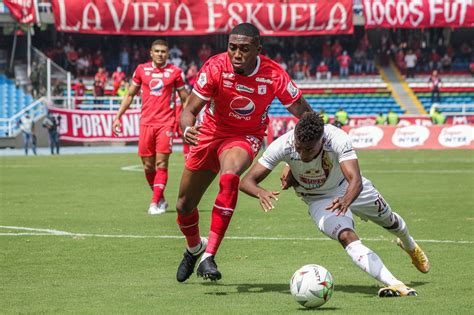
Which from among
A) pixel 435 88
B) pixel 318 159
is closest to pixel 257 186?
pixel 318 159

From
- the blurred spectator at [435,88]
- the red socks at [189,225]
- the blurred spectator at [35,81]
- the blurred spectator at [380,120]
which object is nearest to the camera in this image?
the red socks at [189,225]

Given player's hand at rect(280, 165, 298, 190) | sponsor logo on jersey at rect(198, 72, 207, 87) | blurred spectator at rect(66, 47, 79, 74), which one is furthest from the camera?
blurred spectator at rect(66, 47, 79, 74)

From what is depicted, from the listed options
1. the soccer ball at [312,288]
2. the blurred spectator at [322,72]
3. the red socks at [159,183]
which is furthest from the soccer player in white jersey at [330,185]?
the blurred spectator at [322,72]

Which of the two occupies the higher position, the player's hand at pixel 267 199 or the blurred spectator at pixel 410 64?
the player's hand at pixel 267 199

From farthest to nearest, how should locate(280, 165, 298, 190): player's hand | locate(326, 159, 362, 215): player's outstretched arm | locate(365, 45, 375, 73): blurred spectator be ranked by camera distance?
locate(365, 45, 375, 73): blurred spectator < locate(280, 165, 298, 190): player's hand < locate(326, 159, 362, 215): player's outstretched arm

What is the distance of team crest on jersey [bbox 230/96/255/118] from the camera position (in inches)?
398

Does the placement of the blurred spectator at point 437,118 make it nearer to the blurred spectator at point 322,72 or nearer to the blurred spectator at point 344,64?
the blurred spectator at point 344,64

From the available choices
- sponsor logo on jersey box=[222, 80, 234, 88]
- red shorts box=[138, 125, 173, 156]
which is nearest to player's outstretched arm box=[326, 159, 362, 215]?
sponsor logo on jersey box=[222, 80, 234, 88]

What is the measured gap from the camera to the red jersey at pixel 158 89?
55.6 feet

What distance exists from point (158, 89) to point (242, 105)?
7.19 meters

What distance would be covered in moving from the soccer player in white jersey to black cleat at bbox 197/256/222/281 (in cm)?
89

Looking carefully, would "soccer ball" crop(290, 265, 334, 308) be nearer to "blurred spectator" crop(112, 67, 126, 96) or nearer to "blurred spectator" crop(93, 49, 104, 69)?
"blurred spectator" crop(112, 67, 126, 96)

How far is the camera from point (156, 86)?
17.1 m

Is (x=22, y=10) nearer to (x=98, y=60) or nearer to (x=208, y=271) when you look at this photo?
(x=98, y=60)
